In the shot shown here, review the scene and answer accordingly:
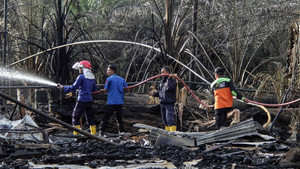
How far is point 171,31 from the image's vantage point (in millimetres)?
11812

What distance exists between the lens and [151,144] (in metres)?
8.67

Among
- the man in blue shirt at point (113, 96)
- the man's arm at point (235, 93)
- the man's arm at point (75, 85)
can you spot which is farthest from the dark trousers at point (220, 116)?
the man's arm at point (75, 85)

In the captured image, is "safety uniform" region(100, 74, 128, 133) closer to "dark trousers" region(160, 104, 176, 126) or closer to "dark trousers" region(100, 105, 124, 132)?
"dark trousers" region(100, 105, 124, 132)

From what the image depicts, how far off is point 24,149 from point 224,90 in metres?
4.24

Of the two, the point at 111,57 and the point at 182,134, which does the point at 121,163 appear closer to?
the point at 182,134

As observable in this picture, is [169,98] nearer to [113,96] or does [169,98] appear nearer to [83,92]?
[113,96]

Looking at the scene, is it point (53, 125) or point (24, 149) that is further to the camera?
point (53, 125)

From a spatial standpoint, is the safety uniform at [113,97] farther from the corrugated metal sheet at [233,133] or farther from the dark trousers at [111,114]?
the corrugated metal sheet at [233,133]

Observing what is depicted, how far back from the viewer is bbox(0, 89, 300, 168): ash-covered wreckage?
6379 mm

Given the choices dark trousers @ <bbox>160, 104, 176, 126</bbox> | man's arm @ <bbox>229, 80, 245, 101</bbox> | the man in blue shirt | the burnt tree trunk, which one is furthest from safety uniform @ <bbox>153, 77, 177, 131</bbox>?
the burnt tree trunk

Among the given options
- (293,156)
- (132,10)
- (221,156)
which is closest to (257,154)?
(221,156)


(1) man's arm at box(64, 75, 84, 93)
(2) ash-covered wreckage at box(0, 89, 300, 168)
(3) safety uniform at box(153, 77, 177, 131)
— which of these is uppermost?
(1) man's arm at box(64, 75, 84, 93)

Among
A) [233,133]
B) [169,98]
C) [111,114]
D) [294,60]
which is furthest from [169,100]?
[294,60]

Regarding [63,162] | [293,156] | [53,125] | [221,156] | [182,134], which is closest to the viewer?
[293,156]
